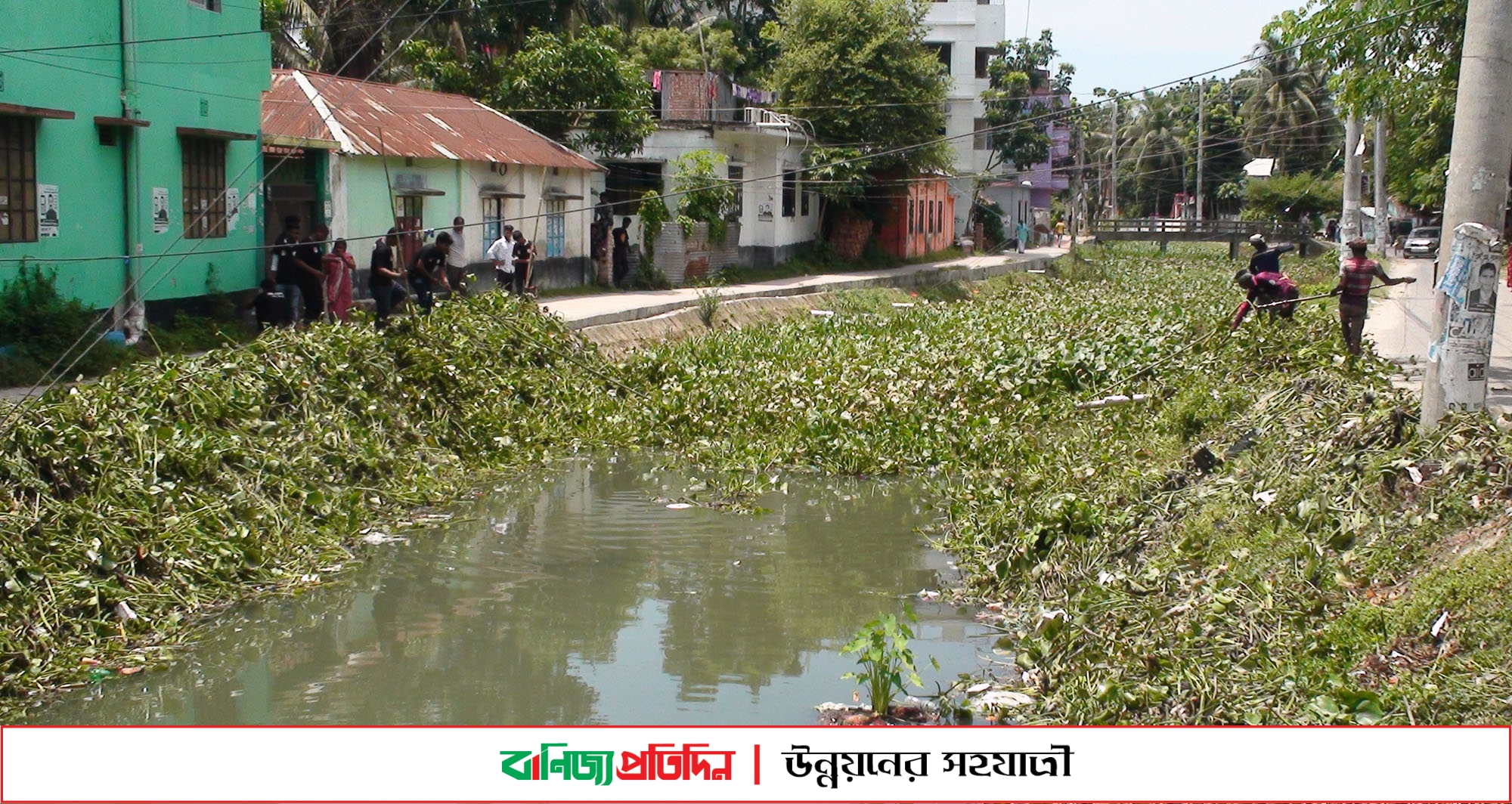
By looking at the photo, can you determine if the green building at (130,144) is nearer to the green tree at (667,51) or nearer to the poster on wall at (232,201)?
the poster on wall at (232,201)

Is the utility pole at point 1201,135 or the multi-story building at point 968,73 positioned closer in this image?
the multi-story building at point 968,73

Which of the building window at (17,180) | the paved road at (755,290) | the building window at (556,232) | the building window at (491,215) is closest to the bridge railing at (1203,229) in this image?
the paved road at (755,290)

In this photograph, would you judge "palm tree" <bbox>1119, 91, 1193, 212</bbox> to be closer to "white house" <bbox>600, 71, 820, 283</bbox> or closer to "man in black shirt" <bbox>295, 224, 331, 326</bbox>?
"white house" <bbox>600, 71, 820, 283</bbox>

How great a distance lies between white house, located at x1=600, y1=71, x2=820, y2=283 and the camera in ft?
106

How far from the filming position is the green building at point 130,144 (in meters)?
14.7

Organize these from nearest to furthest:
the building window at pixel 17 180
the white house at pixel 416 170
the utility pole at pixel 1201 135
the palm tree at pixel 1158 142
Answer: the building window at pixel 17 180, the white house at pixel 416 170, the utility pole at pixel 1201 135, the palm tree at pixel 1158 142

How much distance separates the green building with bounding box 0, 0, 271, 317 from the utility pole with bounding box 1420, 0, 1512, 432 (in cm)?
1082

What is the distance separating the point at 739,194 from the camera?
35.5 meters

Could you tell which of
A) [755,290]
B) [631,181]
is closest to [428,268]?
[755,290]

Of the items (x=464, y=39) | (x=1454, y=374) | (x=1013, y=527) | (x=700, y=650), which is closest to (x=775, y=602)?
(x=700, y=650)

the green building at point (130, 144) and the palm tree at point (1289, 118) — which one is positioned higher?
the palm tree at point (1289, 118)

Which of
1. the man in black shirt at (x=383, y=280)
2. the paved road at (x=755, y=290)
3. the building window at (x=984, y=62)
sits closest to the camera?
the man in black shirt at (x=383, y=280)

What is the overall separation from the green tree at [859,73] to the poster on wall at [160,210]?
2215 cm

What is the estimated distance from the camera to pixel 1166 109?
2751 inches
